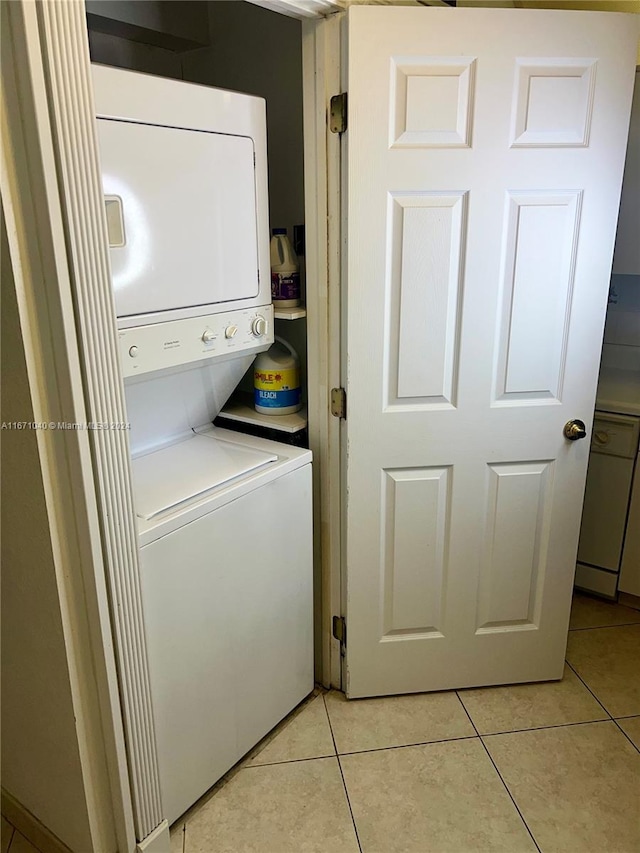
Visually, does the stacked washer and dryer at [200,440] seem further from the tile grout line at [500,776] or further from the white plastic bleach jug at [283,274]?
the tile grout line at [500,776]

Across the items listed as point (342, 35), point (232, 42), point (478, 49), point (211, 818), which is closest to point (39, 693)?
point (211, 818)

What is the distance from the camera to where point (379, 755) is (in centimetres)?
181

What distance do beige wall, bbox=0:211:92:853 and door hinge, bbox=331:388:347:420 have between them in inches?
32.1

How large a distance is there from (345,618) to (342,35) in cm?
155

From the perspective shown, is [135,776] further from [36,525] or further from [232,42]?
[232,42]

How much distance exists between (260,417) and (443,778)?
1.11 metres

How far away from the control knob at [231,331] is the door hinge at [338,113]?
54 cm

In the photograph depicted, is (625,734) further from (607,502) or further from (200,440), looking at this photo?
(200,440)

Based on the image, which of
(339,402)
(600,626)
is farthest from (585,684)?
(339,402)

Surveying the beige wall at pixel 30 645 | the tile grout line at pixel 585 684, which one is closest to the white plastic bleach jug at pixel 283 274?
the beige wall at pixel 30 645

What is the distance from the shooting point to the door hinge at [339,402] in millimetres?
1749

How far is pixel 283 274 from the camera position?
5.86 feet

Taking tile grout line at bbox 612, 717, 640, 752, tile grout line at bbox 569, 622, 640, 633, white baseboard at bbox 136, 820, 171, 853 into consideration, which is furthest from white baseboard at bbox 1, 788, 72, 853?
tile grout line at bbox 569, 622, 640, 633

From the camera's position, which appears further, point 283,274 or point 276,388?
point 276,388
